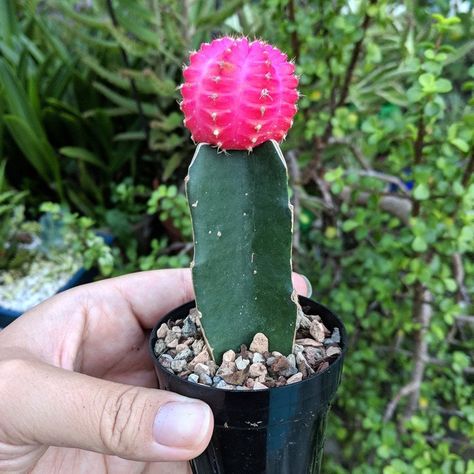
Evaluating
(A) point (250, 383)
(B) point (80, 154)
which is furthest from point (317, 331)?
(B) point (80, 154)

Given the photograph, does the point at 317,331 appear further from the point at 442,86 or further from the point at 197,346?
the point at 442,86

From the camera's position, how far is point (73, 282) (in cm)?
123

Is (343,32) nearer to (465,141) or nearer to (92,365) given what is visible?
(465,141)

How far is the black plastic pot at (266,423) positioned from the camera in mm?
507

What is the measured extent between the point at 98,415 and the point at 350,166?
993 millimetres

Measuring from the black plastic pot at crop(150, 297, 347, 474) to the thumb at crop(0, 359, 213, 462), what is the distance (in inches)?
1.0

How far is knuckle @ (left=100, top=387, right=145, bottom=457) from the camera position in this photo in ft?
1.65

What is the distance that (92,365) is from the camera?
2.55ft

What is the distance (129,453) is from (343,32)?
0.73 meters

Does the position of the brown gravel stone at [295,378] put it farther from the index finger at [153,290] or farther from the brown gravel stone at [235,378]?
the index finger at [153,290]

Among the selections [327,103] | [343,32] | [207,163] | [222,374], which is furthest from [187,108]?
[327,103]

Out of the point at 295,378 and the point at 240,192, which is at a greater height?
the point at 240,192

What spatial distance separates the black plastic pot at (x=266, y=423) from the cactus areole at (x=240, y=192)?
0.22 ft

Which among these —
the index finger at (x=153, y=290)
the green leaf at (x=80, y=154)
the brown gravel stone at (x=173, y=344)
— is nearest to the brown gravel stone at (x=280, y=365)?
the brown gravel stone at (x=173, y=344)
